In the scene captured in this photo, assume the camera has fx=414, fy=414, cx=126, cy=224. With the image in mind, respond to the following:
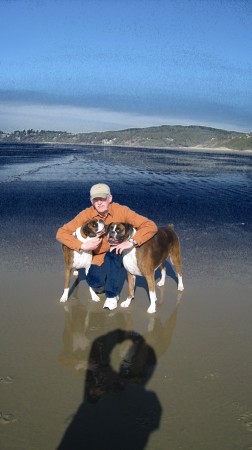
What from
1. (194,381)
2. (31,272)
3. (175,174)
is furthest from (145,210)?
(175,174)

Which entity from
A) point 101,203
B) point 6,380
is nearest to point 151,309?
point 101,203

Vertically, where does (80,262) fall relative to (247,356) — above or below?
above

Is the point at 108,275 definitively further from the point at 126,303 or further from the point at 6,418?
the point at 6,418

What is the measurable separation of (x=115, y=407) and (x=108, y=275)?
2657 millimetres

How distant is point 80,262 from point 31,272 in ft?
4.47

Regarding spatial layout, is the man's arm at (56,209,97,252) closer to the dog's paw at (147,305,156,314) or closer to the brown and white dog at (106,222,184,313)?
the brown and white dog at (106,222,184,313)

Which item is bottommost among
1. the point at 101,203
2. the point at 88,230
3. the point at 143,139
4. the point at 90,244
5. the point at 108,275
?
the point at 108,275

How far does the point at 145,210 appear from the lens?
43.4ft

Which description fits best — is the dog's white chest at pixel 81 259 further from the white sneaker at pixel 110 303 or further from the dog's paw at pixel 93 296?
the white sneaker at pixel 110 303

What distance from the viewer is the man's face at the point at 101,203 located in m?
5.50

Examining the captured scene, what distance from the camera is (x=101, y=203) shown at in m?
5.55

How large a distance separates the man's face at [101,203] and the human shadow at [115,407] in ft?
6.18

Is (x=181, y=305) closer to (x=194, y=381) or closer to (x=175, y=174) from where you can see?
(x=194, y=381)

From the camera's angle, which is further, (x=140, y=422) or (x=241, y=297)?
(x=241, y=297)
